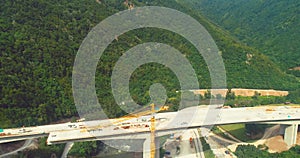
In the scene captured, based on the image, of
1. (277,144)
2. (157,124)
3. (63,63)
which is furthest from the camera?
(63,63)

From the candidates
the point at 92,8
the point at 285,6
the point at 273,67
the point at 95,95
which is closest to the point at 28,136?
the point at 95,95

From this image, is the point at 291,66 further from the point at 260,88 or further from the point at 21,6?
the point at 21,6

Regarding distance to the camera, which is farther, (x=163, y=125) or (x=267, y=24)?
(x=267, y=24)

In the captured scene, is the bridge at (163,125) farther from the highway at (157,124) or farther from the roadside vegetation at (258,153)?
the roadside vegetation at (258,153)

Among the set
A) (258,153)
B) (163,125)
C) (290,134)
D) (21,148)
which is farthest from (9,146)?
(290,134)

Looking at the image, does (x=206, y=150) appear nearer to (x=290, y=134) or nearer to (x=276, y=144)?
(x=276, y=144)

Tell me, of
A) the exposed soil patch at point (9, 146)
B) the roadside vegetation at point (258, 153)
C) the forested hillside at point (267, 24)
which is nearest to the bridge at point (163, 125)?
the exposed soil patch at point (9, 146)

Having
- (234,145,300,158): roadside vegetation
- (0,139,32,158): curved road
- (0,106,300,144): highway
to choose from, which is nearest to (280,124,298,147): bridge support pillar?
(0,106,300,144): highway
